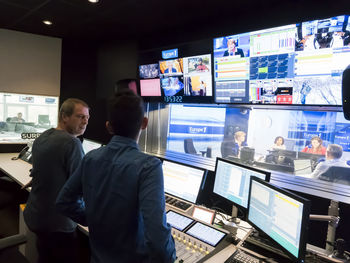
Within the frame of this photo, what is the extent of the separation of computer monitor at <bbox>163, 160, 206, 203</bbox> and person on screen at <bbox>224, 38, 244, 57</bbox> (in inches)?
45.4

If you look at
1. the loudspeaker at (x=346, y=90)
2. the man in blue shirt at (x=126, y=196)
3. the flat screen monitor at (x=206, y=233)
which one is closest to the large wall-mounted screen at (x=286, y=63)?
the loudspeaker at (x=346, y=90)

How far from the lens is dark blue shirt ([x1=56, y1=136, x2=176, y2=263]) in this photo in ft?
3.10

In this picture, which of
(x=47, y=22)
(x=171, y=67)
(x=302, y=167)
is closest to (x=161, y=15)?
(x=171, y=67)

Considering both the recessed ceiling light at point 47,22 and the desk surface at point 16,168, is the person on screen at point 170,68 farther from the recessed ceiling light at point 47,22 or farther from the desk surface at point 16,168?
the desk surface at point 16,168

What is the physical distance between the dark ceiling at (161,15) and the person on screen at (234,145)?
1.50 meters

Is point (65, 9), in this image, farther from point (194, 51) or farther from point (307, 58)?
point (307, 58)

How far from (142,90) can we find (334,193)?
7.92 feet

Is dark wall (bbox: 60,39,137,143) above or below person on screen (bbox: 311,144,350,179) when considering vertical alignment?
above

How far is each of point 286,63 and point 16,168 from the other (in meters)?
3.27

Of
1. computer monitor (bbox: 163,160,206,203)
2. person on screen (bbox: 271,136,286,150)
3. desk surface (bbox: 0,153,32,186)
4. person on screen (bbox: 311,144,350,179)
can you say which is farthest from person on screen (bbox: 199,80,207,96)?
desk surface (bbox: 0,153,32,186)

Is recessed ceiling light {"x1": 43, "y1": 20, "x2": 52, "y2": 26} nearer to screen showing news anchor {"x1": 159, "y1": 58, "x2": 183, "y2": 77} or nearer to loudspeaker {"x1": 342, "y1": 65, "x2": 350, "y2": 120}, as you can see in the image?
screen showing news anchor {"x1": 159, "y1": 58, "x2": 183, "y2": 77}

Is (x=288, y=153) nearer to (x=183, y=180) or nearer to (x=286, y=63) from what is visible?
(x=286, y=63)

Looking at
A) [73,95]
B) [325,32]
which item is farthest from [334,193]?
[73,95]

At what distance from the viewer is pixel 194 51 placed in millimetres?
2699
